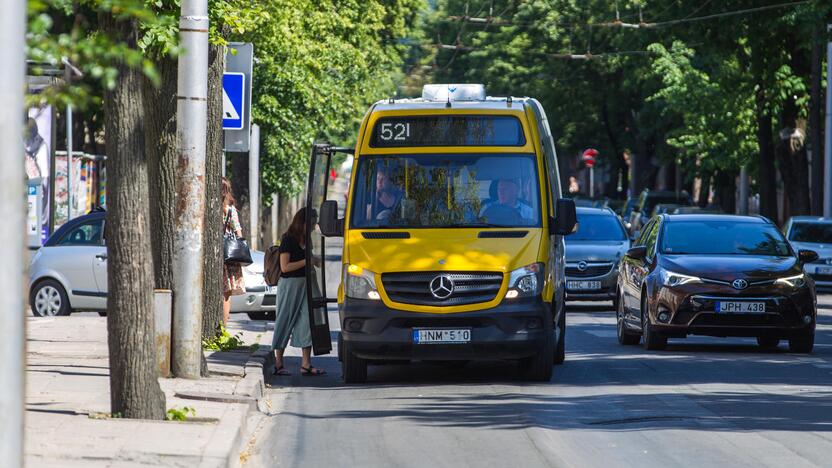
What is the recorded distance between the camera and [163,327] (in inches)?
533

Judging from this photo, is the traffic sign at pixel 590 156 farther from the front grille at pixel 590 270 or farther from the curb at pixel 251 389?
the curb at pixel 251 389

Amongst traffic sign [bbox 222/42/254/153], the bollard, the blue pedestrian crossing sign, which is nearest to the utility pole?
the bollard

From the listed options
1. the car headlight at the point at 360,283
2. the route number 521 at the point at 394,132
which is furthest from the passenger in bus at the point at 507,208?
the car headlight at the point at 360,283

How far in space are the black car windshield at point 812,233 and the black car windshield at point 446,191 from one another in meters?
18.7

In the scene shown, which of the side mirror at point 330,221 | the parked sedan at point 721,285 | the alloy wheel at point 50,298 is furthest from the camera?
the alloy wheel at point 50,298

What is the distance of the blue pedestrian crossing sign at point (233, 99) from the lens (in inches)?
677

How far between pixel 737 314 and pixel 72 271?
32.1ft

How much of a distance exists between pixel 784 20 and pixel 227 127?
21.4 m

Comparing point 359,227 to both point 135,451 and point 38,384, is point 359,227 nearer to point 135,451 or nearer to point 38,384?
point 38,384

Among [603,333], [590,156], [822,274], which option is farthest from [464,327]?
[590,156]

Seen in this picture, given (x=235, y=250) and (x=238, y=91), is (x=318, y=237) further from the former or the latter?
(x=235, y=250)

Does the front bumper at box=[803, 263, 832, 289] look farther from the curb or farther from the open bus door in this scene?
the open bus door

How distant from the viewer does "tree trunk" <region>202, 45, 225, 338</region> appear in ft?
53.2

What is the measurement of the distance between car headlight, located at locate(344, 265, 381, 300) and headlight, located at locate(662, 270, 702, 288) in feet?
14.8
